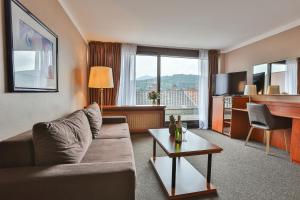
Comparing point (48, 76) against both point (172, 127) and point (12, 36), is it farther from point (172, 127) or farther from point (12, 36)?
point (172, 127)

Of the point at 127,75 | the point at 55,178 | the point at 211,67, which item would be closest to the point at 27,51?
the point at 55,178

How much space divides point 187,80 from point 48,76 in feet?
12.3

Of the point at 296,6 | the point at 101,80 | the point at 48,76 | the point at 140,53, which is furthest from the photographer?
the point at 140,53

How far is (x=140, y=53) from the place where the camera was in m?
4.46

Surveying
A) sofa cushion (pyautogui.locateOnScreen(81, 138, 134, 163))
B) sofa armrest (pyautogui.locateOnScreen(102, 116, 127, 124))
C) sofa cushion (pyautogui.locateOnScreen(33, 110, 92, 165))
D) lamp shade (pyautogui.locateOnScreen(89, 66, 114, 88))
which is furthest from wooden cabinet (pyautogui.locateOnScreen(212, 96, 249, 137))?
sofa cushion (pyautogui.locateOnScreen(33, 110, 92, 165))

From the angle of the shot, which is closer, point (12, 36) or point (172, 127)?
point (12, 36)

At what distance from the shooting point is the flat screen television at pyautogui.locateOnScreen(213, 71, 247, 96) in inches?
158

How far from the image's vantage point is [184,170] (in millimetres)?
2174

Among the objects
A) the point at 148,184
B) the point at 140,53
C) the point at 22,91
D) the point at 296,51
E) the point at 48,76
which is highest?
the point at 140,53

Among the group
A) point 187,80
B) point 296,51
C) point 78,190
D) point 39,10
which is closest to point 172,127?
point 78,190

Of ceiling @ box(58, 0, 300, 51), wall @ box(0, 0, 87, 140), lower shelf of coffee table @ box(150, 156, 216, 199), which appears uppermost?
ceiling @ box(58, 0, 300, 51)

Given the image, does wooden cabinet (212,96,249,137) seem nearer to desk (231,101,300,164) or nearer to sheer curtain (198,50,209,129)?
desk (231,101,300,164)

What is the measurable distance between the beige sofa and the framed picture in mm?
452

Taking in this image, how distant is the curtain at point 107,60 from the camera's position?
414cm
